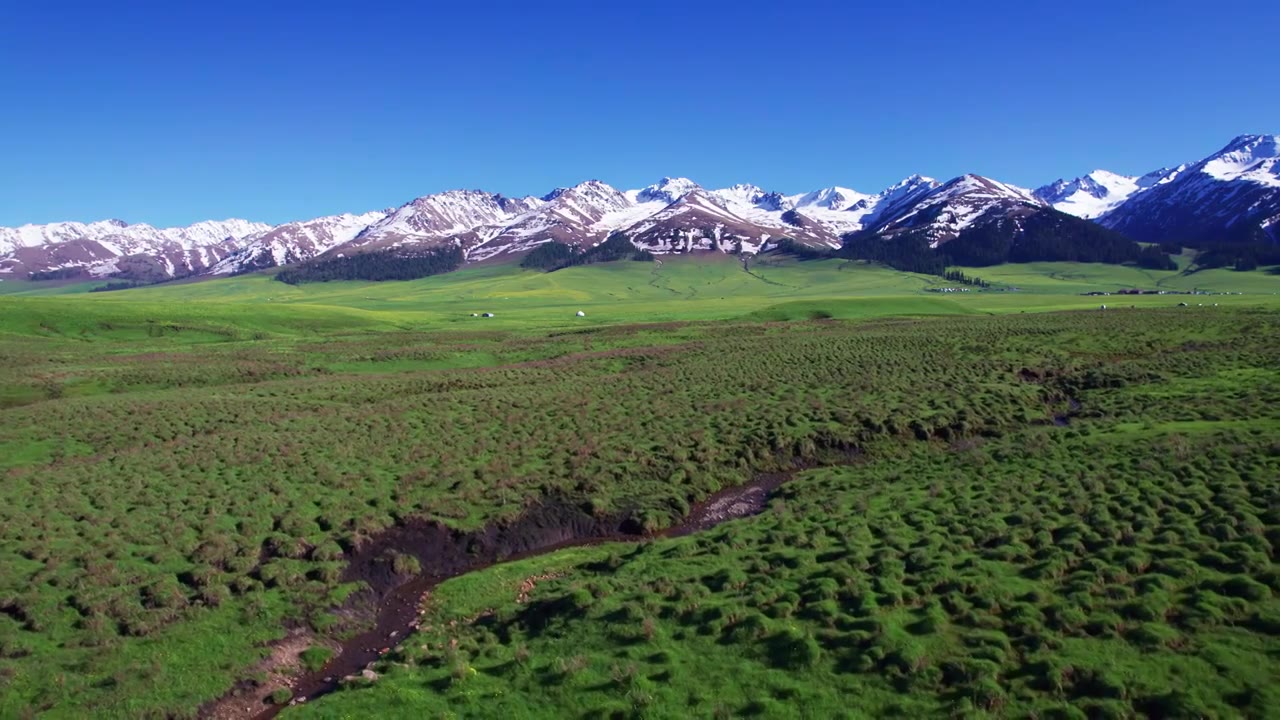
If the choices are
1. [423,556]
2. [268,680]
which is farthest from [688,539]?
[268,680]

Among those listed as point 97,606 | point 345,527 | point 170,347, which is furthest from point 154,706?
point 170,347

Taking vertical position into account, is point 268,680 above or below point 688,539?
below

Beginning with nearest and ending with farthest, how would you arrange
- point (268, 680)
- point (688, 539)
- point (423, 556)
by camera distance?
point (268, 680)
point (688, 539)
point (423, 556)

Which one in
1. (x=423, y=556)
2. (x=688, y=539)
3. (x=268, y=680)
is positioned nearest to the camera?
(x=268, y=680)

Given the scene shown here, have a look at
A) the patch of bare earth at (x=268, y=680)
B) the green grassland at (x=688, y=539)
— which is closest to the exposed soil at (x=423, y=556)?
the patch of bare earth at (x=268, y=680)

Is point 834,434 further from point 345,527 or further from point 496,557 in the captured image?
point 345,527

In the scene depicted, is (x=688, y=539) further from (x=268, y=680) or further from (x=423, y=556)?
(x=268, y=680)

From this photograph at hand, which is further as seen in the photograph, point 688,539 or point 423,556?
point 423,556
